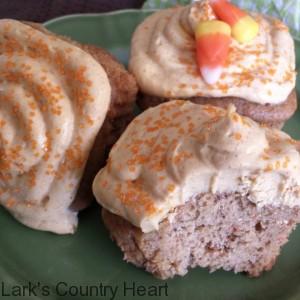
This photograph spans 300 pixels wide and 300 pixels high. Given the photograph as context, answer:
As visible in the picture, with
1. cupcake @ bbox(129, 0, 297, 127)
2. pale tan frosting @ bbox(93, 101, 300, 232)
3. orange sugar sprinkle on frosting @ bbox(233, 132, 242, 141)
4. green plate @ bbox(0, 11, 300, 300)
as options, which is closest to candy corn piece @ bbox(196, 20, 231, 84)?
cupcake @ bbox(129, 0, 297, 127)

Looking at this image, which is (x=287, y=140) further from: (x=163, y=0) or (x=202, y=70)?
(x=163, y=0)

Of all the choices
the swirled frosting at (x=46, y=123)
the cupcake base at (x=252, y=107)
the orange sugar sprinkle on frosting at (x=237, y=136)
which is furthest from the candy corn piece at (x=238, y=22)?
the orange sugar sprinkle on frosting at (x=237, y=136)

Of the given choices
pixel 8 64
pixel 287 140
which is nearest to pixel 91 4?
pixel 8 64

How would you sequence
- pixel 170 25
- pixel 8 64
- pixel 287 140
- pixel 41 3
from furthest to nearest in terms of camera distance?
1. pixel 41 3
2. pixel 170 25
3. pixel 8 64
4. pixel 287 140

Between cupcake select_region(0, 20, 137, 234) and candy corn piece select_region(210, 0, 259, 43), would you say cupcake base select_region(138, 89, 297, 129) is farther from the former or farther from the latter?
candy corn piece select_region(210, 0, 259, 43)

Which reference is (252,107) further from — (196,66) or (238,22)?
(238,22)
